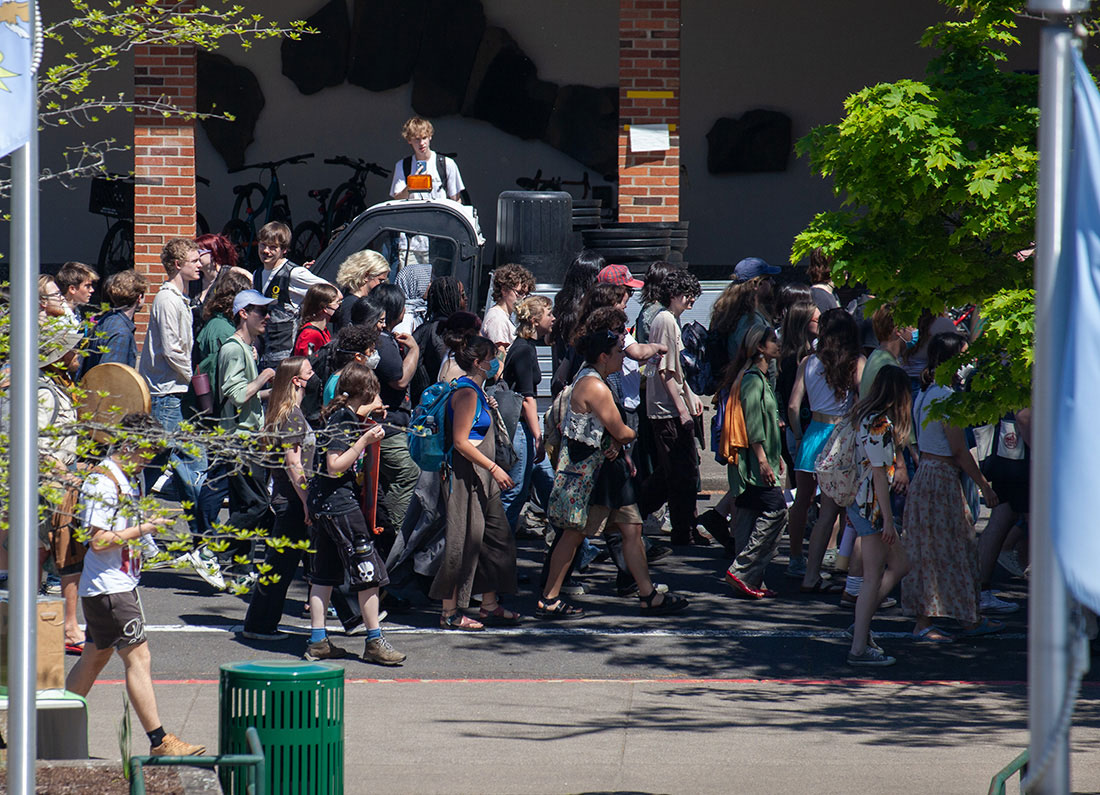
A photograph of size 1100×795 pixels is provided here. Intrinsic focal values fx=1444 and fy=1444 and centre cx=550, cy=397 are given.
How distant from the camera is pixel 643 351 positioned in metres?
9.33

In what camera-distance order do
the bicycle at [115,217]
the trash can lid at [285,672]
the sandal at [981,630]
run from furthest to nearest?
the bicycle at [115,217]
the sandal at [981,630]
the trash can lid at [285,672]

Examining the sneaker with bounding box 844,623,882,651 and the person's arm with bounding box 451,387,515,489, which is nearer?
the sneaker with bounding box 844,623,882,651

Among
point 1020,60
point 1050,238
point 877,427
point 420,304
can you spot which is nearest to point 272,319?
point 420,304

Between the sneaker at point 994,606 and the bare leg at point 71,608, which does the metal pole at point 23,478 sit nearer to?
the bare leg at point 71,608

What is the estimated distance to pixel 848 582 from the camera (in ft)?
28.1

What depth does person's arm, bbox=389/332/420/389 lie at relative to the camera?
888 centimetres

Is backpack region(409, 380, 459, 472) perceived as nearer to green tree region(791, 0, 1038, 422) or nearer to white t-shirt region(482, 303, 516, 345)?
white t-shirt region(482, 303, 516, 345)

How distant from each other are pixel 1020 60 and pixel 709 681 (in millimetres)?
12943

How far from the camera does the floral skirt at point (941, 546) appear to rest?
775cm

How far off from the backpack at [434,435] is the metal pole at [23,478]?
4215 millimetres

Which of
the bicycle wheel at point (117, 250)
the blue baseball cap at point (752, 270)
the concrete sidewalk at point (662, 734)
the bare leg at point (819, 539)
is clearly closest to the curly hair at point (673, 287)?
the blue baseball cap at point (752, 270)

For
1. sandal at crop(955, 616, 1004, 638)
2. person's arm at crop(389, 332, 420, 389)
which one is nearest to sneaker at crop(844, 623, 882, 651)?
sandal at crop(955, 616, 1004, 638)

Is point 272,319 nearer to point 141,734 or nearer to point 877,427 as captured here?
point 141,734

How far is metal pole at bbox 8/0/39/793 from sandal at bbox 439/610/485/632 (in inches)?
176
